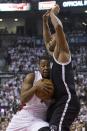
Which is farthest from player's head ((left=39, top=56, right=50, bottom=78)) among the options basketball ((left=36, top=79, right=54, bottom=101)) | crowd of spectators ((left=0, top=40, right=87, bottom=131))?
crowd of spectators ((left=0, top=40, right=87, bottom=131))

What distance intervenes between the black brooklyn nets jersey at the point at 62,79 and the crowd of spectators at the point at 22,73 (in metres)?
14.8

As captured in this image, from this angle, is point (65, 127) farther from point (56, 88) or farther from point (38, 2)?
point (38, 2)

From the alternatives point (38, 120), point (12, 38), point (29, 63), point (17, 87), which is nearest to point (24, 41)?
point (12, 38)

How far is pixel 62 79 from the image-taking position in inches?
189

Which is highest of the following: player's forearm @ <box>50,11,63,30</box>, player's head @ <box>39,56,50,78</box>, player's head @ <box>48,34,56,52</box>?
player's forearm @ <box>50,11,63,30</box>

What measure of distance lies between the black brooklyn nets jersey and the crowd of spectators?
14.8m

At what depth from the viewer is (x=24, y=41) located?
112 feet

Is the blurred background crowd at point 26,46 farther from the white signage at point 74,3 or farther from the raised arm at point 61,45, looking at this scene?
the raised arm at point 61,45

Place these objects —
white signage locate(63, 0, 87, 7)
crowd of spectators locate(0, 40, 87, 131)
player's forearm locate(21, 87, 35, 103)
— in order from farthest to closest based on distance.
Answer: white signage locate(63, 0, 87, 7) → crowd of spectators locate(0, 40, 87, 131) → player's forearm locate(21, 87, 35, 103)

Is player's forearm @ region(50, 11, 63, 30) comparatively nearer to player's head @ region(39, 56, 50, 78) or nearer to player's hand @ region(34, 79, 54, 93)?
player's head @ region(39, 56, 50, 78)

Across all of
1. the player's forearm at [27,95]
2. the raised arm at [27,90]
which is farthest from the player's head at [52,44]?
the player's forearm at [27,95]

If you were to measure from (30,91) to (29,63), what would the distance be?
26.4 metres

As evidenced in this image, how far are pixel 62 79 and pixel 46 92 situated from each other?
20 centimetres

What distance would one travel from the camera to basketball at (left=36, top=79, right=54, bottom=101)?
485 cm
